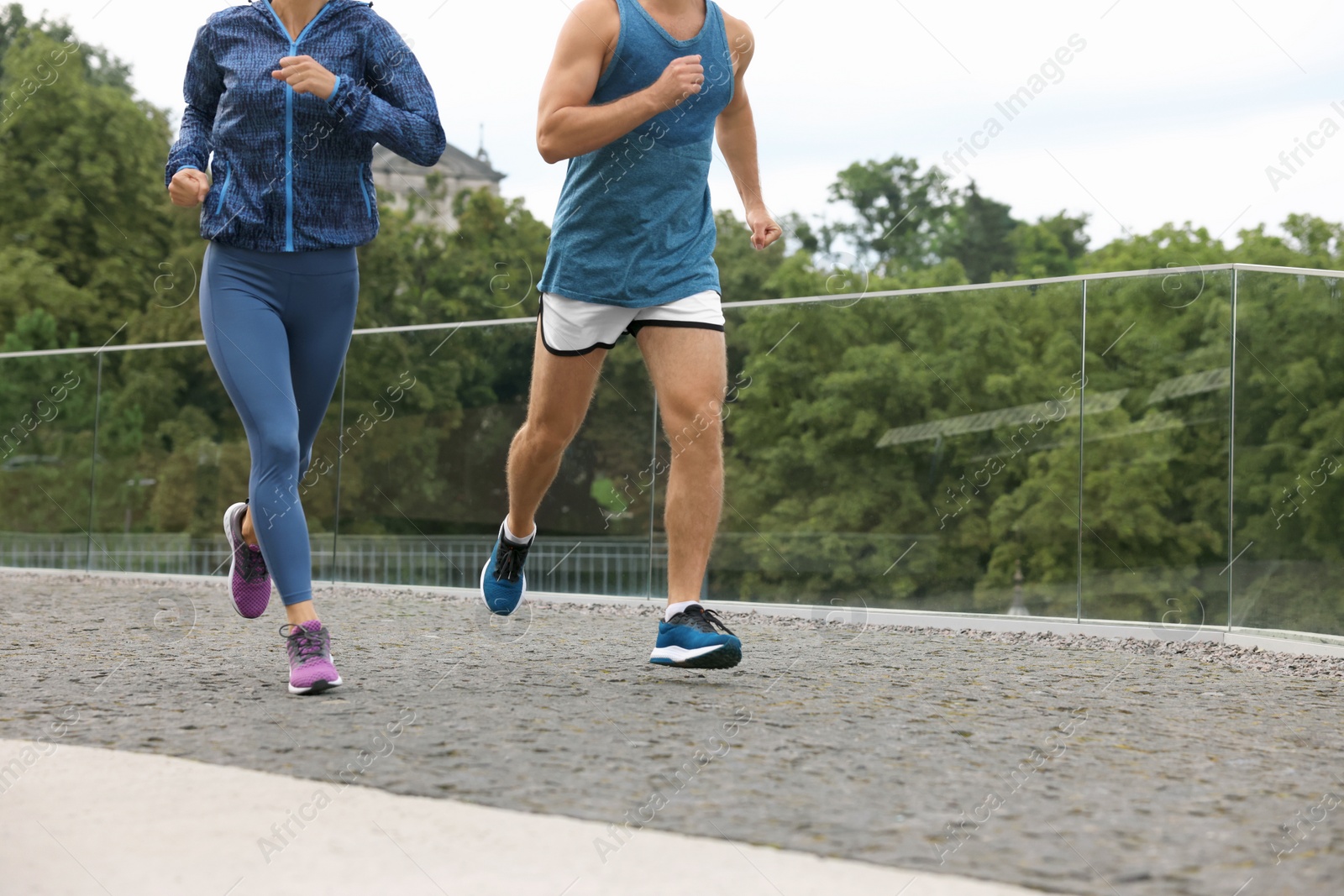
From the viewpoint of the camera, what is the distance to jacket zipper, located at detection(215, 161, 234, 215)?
3.44 metres

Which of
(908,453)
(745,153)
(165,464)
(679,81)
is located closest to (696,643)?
(679,81)

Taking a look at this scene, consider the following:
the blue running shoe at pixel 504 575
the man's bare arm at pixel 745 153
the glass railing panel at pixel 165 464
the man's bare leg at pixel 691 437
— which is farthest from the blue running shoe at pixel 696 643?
the glass railing panel at pixel 165 464

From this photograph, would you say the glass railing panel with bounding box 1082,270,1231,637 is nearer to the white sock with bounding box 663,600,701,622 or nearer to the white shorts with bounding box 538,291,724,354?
the white shorts with bounding box 538,291,724,354

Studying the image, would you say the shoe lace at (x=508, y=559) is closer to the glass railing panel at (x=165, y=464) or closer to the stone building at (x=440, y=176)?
the glass railing panel at (x=165, y=464)

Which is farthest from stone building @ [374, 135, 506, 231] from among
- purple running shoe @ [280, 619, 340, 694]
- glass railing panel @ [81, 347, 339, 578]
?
purple running shoe @ [280, 619, 340, 694]

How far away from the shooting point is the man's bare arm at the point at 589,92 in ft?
11.0

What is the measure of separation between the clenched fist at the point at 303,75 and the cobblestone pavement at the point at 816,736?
4.54 ft

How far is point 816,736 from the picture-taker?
269 cm

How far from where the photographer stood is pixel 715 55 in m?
3.75

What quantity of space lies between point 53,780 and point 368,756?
19.2 inches

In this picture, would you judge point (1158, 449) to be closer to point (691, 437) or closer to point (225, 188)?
point (691, 437)

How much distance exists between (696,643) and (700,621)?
0.09 meters

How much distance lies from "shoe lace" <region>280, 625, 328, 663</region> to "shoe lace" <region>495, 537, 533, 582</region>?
990 millimetres

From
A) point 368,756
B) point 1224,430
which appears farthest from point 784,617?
point 368,756
